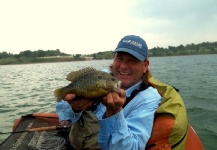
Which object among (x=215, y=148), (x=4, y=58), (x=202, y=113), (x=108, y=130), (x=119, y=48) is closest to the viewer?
(x=108, y=130)

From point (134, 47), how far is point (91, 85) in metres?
1.10

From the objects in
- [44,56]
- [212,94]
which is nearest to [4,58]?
[44,56]

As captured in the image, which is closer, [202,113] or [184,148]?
[184,148]

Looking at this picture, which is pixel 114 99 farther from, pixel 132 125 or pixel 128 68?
pixel 128 68

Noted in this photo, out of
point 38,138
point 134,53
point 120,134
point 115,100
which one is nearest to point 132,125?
point 120,134

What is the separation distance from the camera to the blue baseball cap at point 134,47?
13.1 feet

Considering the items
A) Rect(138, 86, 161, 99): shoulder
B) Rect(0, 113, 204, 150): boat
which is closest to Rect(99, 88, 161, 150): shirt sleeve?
Rect(138, 86, 161, 99): shoulder

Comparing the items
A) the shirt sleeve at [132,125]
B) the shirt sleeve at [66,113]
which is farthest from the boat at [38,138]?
the shirt sleeve at [132,125]

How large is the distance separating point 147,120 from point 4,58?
6092 inches

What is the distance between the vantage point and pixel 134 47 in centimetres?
403

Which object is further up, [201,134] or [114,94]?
[114,94]

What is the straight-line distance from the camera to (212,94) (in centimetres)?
1748

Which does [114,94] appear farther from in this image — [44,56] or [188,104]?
[44,56]

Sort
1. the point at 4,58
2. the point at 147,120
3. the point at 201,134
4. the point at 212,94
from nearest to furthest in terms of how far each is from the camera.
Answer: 1. the point at 147,120
2. the point at 201,134
3. the point at 212,94
4. the point at 4,58
